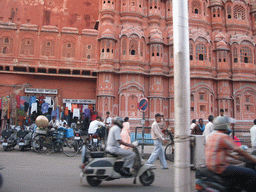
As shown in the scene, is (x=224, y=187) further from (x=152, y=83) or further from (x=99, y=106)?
(x=152, y=83)

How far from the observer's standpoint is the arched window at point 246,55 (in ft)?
69.5

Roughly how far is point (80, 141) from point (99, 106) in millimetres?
7478

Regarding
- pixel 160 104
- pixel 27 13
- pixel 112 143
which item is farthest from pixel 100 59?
pixel 112 143

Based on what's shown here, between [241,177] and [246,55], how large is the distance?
2106cm

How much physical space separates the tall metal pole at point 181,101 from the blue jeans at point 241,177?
55cm

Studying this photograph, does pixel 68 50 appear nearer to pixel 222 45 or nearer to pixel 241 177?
pixel 222 45

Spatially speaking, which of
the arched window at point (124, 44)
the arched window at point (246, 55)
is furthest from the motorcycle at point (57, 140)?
the arched window at point (246, 55)

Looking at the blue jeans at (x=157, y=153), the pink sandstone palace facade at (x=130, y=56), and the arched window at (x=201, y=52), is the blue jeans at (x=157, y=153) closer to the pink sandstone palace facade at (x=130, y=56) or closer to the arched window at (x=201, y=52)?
the pink sandstone palace facade at (x=130, y=56)

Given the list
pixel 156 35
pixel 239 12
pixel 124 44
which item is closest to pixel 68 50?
pixel 124 44

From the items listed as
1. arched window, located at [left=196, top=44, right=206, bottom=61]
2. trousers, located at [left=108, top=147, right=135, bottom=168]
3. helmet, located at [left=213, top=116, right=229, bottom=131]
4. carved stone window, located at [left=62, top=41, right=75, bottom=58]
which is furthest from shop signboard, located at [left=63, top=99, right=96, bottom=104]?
helmet, located at [left=213, top=116, right=229, bottom=131]

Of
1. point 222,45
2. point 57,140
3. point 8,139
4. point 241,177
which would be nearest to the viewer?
point 241,177

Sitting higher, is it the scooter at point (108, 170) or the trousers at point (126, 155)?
the trousers at point (126, 155)

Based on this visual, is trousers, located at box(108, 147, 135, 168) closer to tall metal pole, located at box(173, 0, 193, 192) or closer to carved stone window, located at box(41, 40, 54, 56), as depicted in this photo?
tall metal pole, located at box(173, 0, 193, 192)

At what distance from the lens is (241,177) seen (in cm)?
304
